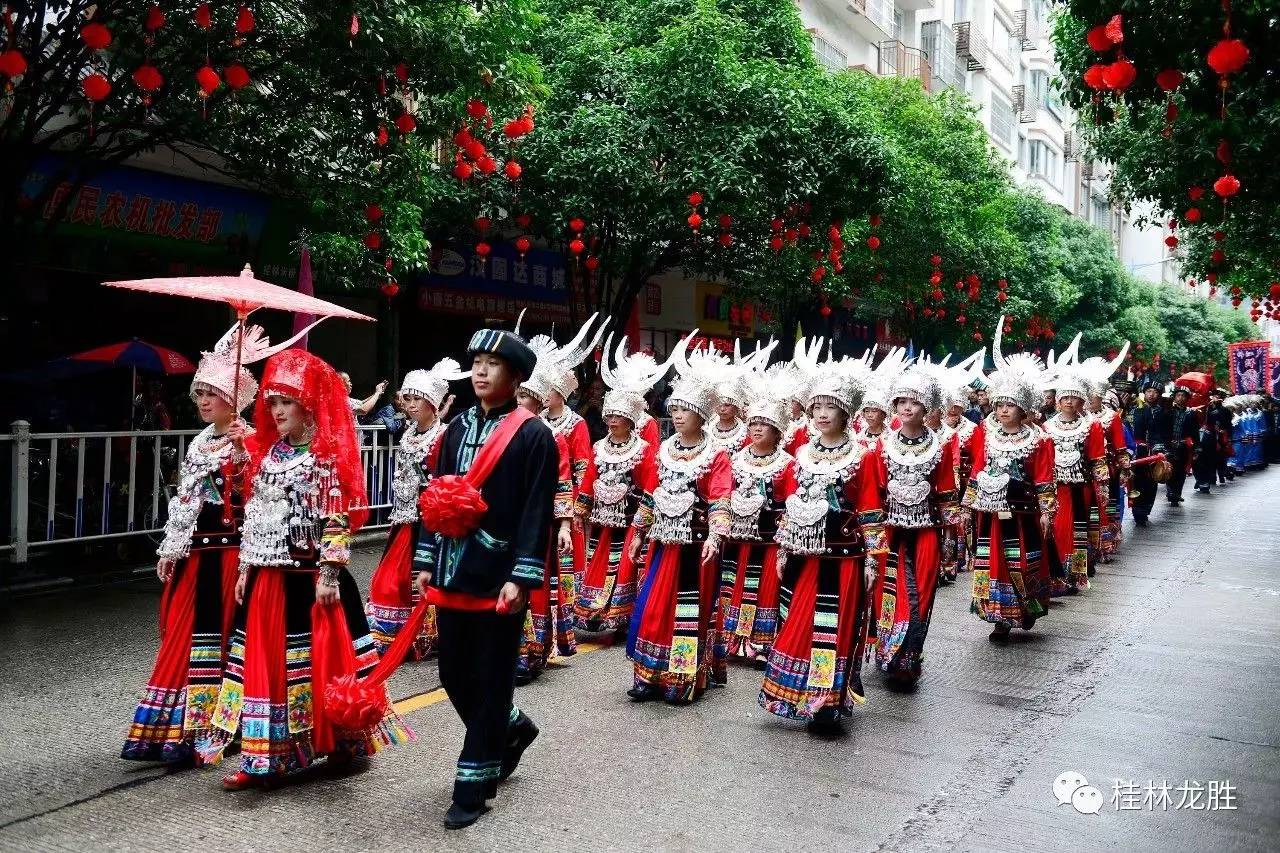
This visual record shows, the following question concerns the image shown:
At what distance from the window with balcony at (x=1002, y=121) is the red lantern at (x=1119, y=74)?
41540 millimetres

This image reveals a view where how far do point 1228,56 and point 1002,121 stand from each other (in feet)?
147

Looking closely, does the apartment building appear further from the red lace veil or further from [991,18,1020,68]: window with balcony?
the red lace veil

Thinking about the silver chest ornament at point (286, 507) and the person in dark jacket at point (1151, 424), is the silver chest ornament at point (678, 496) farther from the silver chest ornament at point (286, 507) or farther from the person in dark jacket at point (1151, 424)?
the person in dark jacket at point (1151, 424)

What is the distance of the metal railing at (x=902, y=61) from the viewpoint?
34844mm

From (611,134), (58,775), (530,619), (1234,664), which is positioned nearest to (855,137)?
(611,134)

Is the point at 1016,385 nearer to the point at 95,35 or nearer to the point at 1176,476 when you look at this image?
the point at 95,35

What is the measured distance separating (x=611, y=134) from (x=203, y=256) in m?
5.31

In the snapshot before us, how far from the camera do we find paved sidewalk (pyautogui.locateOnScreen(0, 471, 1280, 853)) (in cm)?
457

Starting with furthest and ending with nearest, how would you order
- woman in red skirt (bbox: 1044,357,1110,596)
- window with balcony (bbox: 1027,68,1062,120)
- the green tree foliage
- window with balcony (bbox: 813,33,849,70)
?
window with balcony (bbox: 1027,68,1062,120) → window with balcony (bbox: 813,33,849,70) → woman in red skirt (bbox: 1044,357,1110,596) → the green tree foliage

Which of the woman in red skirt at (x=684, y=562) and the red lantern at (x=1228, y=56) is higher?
the red lantern at (x=1228, y=56)

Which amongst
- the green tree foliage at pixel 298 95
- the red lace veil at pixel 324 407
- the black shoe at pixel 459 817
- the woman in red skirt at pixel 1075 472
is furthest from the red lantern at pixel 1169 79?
the green tree foliage at pixel 298 95

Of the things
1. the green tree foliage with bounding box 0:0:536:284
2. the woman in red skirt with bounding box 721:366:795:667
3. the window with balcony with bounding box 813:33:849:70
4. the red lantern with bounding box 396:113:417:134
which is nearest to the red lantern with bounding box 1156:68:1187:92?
the woman in red skirt with bounding box 721:366:795:667

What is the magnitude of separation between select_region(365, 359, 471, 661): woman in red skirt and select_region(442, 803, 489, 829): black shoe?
2753mm

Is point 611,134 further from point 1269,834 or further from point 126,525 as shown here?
point 1269,834
